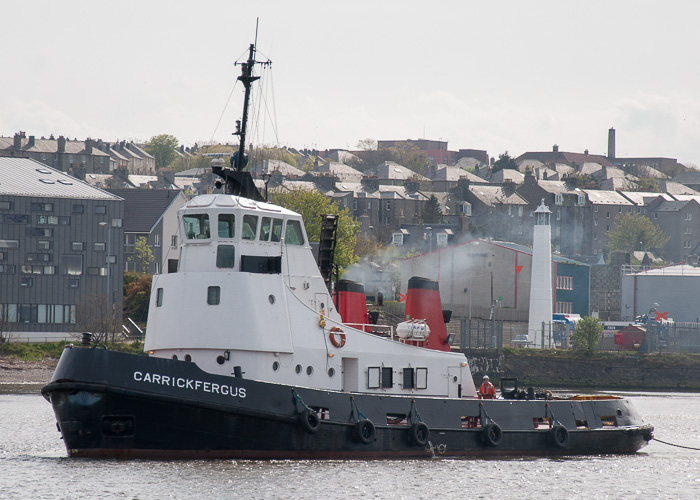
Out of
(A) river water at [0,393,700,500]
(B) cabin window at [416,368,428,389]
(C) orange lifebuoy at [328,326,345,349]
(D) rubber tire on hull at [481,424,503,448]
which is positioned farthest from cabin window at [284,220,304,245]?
(D) rubber tire on hull at [481,424,503,448]

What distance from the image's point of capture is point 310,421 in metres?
24.0

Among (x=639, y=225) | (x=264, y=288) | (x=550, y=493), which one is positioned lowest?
(x=550, y=493)

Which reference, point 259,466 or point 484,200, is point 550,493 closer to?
point 259,466

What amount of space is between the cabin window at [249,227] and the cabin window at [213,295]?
1.38 metres

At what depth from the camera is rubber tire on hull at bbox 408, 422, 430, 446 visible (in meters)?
25.6

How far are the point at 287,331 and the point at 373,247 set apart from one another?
73.9m

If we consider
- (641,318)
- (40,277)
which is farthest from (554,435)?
(641,318)

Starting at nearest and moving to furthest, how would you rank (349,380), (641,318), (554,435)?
(349,380), (554,435), (641,318)

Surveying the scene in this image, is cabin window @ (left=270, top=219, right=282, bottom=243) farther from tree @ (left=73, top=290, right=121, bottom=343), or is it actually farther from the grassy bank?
tree @ (left=73, top=290, right=121, bottom=343)

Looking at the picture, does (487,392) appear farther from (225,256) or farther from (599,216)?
(599,216)

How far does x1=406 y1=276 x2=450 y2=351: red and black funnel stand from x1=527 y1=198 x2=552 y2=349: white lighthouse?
34.4 m

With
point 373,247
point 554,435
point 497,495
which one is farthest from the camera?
point 373,247

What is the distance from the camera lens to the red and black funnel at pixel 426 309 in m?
28.2

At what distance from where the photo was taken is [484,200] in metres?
118
